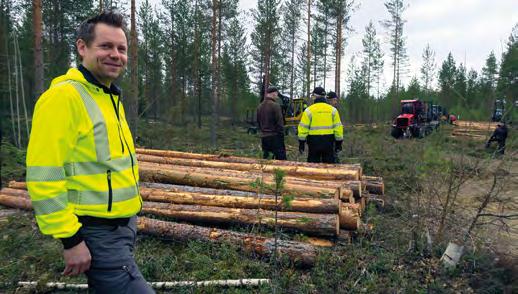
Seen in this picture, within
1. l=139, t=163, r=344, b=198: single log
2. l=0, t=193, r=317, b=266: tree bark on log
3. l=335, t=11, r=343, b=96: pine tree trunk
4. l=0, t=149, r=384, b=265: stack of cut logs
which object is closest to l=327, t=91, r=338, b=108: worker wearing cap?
l=0, t=149, r=384, b=265: stack of cut logs

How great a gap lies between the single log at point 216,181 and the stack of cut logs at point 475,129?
1.98 meters

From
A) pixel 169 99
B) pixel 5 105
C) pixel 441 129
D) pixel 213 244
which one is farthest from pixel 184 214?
pixel 169 99

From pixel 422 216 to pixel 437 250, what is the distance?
1.48ft

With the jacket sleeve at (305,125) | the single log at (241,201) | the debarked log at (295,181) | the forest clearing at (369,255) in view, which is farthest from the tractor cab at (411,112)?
the single log at (241,201)

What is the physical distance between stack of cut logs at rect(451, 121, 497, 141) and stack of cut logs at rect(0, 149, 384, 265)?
1.79m

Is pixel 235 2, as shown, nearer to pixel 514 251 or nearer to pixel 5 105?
pixel 5 105

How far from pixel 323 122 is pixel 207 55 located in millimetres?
20778

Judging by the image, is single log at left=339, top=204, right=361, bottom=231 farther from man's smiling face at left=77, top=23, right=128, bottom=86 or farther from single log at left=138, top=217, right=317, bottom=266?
man's smiling face at left=77, top=23, right=128, bottom=86

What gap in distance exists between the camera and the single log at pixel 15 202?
651 cm

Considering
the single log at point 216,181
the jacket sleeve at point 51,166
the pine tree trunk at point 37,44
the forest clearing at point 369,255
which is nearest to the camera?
the jacket sleeve at point 51,166

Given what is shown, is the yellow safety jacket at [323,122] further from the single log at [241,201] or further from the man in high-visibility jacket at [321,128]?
the single log at [241,201]

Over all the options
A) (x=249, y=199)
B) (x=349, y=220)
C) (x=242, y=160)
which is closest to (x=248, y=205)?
(x=249, y=199)

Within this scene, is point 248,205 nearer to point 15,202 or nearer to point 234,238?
point 234,238

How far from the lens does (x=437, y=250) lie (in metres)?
4.50
